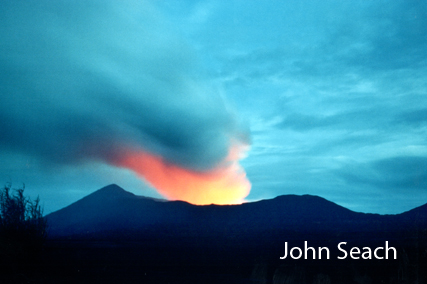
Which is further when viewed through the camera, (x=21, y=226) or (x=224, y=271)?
(x=224, y=271)

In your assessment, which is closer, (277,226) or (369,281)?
(369,281)

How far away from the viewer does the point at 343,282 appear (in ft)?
97.3

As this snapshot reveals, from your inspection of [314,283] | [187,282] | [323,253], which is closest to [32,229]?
[187,282]

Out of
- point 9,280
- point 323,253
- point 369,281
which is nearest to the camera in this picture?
point 9,280

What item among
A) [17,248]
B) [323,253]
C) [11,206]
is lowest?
[323,253]

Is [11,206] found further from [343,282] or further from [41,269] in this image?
[343,282]

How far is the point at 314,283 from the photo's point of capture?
28875 mm

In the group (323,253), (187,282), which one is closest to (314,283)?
(187,282)

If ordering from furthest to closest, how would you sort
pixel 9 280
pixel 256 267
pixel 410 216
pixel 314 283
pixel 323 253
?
pixel 410 216
pixel 323 253
pixel 256 267
pixel 314 283
pixel 9 280

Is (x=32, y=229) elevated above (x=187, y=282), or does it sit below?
above

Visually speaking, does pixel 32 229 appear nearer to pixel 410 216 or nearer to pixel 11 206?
pixel 11 206

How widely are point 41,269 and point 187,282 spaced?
40.5 ft

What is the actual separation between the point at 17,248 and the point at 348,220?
192219mm

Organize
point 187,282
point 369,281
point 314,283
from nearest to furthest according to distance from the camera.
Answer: point 314,283 < point 369,281 < point 187,282
